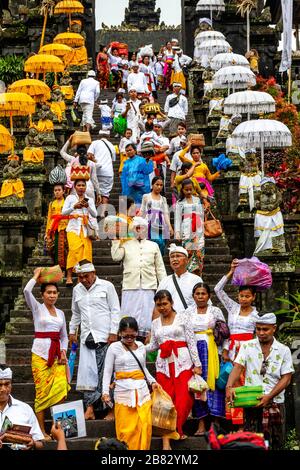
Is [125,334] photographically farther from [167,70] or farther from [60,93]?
[167,70]

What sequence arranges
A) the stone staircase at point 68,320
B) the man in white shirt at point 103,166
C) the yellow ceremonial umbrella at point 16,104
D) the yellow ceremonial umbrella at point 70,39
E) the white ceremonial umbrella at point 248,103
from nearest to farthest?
the stone staircase at point 68,320, the man in white shirt at point 103,166, the white ceremonial umbrella at point 248,103, the yellow ceremonial umbrella at point 16,104, the yellow ceremonial umbrella at point 70,39

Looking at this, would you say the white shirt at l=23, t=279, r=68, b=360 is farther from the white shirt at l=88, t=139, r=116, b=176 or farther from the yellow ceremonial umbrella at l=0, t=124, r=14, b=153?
the yellow ceremonial umbrella at l=0, t=124, r=14, b=153

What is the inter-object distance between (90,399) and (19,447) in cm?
238

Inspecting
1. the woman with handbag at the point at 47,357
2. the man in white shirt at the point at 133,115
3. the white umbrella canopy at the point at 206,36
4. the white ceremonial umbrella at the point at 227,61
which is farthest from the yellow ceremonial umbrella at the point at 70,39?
the woman with handbag at the point at 47,357

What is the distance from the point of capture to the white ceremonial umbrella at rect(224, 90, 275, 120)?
75.7 ft

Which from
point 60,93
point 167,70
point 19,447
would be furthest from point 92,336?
point 167,70

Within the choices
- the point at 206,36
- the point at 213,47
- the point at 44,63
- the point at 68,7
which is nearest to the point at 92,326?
the point at 44,63

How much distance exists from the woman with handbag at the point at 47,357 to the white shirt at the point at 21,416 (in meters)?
1.56

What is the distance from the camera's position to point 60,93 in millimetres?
26516

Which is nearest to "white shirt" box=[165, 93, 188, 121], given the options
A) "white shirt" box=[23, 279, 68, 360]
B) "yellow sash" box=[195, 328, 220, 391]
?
"white shirt" box=[23, 279, 68, 360]

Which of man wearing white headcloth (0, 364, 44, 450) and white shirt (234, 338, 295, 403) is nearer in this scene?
man wearing white headcloth (0, 364, 44, 450)

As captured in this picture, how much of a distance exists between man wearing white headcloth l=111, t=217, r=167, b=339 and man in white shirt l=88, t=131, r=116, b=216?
4291mm

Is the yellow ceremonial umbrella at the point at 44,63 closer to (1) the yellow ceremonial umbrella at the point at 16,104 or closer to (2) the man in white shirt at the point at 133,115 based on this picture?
(1) the yellow ceremonial umbrella at the point at 16,104

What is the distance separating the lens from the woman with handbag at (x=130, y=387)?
1223cm
